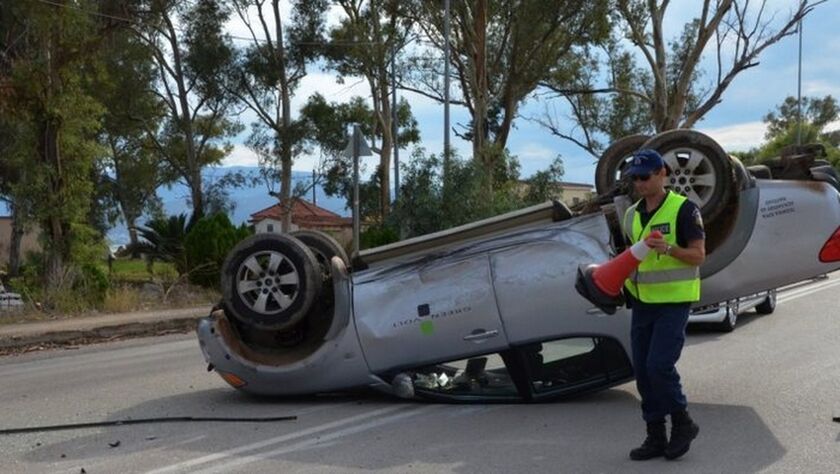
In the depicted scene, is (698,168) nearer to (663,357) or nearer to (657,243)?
(657,243)

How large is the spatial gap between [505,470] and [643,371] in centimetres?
100

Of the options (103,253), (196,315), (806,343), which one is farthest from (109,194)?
(806,343)

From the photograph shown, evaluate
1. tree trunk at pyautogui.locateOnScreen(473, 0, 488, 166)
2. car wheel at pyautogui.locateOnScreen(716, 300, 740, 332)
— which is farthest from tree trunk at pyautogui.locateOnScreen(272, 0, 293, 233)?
car wheel at pyautogui.locateOnScreen(716, 300, 740, 332)

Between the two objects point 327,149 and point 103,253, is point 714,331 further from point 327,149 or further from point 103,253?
point 327,149

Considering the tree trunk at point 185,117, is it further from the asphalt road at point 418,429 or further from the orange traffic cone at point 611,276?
the orange traffic cone at point 611,276

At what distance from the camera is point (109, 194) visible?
56.8 m

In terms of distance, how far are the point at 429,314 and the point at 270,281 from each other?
1.28 metres

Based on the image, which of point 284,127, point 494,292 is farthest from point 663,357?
point 284,127

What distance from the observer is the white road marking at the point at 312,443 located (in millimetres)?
5545

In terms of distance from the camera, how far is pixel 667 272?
5289 millimetres

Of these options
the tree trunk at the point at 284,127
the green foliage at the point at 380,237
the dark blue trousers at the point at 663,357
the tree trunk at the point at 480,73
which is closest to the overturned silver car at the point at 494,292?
the dark blue trousers at the point at 663,357

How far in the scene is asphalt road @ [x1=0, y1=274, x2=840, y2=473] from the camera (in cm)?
551

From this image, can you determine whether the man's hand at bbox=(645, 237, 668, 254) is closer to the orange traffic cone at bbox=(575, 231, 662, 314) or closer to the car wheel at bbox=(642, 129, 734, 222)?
the orange traffic cone at bbox=(575, 231, 662, 314)

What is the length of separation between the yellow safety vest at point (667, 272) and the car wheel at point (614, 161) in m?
2.06
